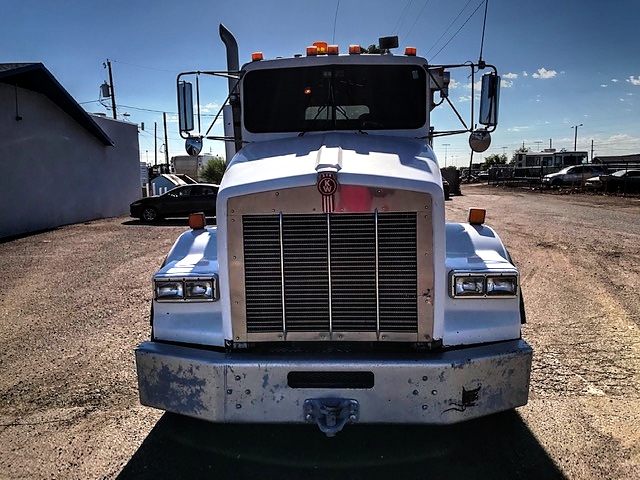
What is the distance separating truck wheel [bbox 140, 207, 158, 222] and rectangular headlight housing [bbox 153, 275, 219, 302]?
16605mm

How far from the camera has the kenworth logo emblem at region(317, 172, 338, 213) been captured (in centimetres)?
301

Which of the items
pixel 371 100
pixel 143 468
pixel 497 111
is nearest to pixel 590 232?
pixel 497 111

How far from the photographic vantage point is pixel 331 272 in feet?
10.2

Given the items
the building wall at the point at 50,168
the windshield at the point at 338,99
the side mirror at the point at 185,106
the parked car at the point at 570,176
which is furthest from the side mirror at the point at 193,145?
the parked car at the point at 570,176

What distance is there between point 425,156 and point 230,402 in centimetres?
219

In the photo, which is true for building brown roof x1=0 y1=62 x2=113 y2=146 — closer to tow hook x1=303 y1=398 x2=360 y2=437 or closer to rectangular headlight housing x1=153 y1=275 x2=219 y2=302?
rectangular headlight housing x1=153 y1=275 x2=219 y2=302

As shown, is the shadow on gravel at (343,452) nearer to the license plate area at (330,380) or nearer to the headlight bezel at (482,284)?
the license plate area at (330,380)

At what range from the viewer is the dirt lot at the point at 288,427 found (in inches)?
130

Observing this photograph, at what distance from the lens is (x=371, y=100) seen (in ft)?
15.4

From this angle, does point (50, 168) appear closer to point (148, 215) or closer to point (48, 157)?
point (48, 157)

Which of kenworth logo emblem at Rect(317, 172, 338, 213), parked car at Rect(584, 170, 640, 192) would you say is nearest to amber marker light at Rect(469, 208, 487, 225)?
kenworth logo emblem at Rect(317, 172, 338, 213)

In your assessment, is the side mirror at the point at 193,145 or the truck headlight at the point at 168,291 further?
the side mirror at the point at 193,145

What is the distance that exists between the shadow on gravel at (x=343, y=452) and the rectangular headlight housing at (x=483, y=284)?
1043mm

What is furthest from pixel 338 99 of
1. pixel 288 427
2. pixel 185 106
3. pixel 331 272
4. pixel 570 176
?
pixel 570 176
